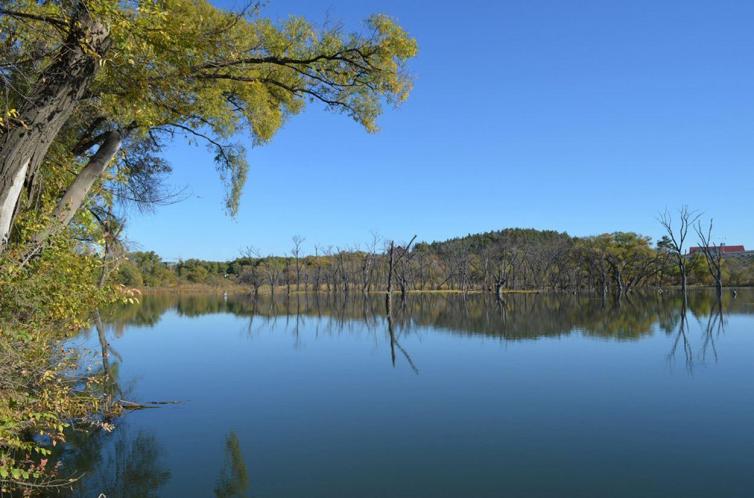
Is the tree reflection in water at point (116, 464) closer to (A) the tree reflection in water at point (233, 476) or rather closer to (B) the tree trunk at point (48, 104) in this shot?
(A) the tree reflection in water at point (233, 476)

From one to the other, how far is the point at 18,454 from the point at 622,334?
17833 mm

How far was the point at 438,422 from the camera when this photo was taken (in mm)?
8477

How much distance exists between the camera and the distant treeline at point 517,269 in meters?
59.9

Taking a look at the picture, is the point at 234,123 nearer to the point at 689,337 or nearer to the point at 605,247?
the point at 689,337

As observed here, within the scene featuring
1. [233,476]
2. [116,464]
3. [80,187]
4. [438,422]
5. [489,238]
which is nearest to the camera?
[80,187]

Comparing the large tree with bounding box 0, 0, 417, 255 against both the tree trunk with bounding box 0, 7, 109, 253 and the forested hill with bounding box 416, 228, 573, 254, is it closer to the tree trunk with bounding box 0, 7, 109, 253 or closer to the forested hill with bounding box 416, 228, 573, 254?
the tree trunk with bounding box 0, 7, 109, 253

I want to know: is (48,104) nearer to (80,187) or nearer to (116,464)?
(80,187)

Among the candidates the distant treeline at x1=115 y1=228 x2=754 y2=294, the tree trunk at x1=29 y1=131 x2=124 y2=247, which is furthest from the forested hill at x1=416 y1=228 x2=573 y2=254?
the tree trunk at x1=29 y1=131 x2=124 y2=247

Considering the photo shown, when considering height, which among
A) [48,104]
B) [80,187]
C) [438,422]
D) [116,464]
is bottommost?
[116,464]

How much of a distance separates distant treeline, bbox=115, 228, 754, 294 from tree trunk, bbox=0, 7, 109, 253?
43.6 meters

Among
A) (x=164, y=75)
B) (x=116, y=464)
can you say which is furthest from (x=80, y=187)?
(x=116, y=464)

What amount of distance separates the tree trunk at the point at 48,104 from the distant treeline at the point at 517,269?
43585 millimetres

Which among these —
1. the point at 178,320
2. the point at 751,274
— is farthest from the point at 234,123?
the point at 751,274

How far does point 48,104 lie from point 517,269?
69.5 meters
